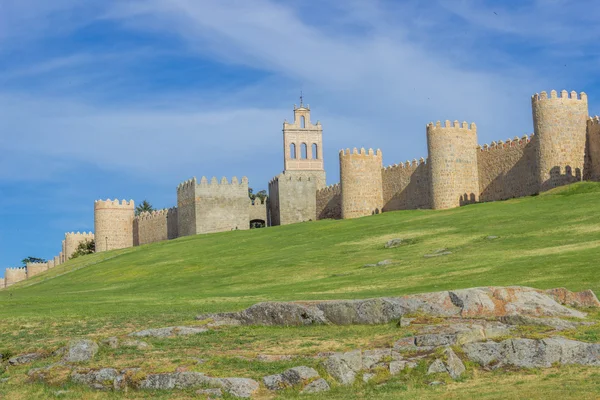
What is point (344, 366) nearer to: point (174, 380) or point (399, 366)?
point (399, 366)

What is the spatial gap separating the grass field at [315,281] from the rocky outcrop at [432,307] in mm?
486

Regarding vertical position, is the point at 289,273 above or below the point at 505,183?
below

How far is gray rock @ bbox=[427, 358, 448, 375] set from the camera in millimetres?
16250

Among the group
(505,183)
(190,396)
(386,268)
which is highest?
(505,183)

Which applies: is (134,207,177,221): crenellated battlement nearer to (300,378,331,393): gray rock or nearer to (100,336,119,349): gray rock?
(100,336,119,349): gray rock

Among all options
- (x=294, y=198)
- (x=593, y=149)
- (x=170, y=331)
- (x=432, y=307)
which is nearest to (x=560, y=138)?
(x=593, y=149)

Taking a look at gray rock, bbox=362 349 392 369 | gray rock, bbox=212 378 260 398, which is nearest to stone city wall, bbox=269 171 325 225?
gray rock, bbox=362 349 392 369

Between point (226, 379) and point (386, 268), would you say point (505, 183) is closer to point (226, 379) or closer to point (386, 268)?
point (386, 268)

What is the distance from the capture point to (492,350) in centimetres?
1675

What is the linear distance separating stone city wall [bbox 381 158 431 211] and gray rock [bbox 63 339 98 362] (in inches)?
1772

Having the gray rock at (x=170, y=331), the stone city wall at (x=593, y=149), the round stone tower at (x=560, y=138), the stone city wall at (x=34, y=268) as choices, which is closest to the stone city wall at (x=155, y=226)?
the stone city wall at (x=34, y=268)

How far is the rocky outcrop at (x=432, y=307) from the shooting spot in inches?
792

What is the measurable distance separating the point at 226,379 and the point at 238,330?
16.5ft

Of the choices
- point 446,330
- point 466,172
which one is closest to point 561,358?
point 446,330
